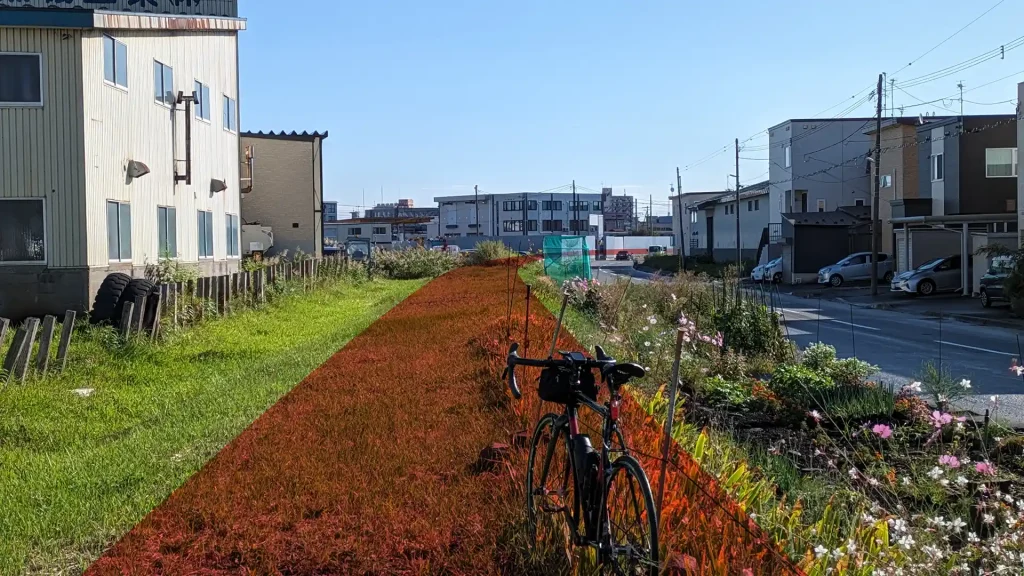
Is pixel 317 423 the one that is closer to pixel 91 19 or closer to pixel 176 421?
pixel 176 421

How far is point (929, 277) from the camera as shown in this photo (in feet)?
118

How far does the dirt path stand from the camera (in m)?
4.77

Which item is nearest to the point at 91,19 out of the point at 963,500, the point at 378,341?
the point at 378,341

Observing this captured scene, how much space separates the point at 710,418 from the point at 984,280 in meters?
24.2

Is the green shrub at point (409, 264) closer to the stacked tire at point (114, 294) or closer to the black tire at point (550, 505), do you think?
the stacked tire at point (114, 294)

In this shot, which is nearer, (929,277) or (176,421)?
(176,421)

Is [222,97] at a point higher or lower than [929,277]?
higher

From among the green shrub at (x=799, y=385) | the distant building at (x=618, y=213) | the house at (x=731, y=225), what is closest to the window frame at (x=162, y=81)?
the green shrub at (x=799, y=385)

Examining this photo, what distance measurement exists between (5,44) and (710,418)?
1618cm

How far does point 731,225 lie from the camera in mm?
74750

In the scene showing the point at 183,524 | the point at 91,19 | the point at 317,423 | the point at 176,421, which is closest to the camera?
the point at 183,524

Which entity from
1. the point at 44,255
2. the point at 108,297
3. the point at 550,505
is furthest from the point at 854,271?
the point at 550,505

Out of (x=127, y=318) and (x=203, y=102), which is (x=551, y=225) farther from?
(x=127, y=318)

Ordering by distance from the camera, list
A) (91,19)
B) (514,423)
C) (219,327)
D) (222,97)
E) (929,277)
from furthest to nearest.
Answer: (929,277), (222,97), (91,19), (219,327), (514,423)
